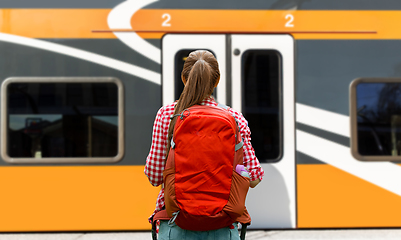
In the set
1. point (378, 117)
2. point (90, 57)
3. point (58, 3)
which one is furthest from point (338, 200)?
point (58, 3)

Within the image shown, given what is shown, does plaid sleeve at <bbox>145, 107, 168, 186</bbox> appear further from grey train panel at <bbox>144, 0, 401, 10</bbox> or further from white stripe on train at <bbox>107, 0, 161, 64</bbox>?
grey train panel at <bbox>144, 0, 401, 10</bbox>

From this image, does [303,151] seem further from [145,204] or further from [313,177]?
[145,204]

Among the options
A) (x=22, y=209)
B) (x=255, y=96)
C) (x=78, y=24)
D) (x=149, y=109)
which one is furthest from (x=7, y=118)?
(x=255, y=96)

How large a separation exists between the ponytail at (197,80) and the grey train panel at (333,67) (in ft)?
6.79

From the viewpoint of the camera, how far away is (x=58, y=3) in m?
3.31

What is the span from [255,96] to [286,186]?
2.93 ft

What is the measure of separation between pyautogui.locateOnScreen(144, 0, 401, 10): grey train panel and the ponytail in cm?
204

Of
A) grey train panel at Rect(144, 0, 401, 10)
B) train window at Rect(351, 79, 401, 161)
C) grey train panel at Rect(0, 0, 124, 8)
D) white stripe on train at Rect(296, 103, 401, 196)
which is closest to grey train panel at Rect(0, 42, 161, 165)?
grey train panel at Rect(0, 0, 124, 8)

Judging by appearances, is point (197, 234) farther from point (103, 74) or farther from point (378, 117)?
point (378, 117)

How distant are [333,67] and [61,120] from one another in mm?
2598

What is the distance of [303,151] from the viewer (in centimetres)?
331

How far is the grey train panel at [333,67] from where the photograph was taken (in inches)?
131

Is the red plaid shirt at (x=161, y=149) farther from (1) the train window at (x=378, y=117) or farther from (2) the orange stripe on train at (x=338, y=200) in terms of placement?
(1) the train window at (x=378, y=117)

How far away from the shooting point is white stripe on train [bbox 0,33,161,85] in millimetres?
3295
